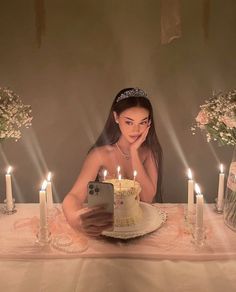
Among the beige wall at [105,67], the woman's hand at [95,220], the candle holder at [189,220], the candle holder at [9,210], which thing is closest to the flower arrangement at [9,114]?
the beige wall at [105,67]

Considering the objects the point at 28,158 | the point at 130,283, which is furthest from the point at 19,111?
the point at 130,283

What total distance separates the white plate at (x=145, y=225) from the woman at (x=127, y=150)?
29 centimetres

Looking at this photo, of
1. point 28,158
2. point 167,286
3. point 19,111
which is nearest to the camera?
point 167,286

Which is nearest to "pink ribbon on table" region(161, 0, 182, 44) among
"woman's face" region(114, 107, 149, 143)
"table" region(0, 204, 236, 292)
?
"woman's face" region(114, 107, 149, 143)

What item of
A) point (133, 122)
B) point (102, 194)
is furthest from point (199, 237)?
point (133, 122)

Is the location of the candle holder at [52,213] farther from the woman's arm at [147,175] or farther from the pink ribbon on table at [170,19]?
the pink ribbon on table at [170,19]

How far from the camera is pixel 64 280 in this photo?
1484 millimetres

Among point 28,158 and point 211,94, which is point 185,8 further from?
point 28,158

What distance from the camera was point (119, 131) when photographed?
2.26 metres

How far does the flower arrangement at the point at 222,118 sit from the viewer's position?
1.71 m

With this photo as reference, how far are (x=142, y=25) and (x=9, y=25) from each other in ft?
2.55

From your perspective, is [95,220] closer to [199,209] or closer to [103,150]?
[199,209]

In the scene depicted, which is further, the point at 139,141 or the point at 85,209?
the point at 139,141

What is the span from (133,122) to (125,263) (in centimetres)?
90
